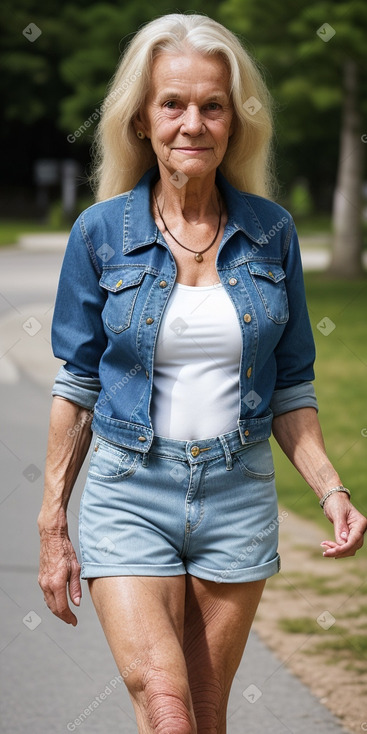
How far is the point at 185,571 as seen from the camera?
2.83 metres

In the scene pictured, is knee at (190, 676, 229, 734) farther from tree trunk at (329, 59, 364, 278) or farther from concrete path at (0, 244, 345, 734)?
tree trunk at (329, 59, 364, 278)

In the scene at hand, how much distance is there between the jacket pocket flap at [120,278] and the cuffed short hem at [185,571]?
641 millimetres

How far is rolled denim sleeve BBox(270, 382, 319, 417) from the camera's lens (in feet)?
9.98

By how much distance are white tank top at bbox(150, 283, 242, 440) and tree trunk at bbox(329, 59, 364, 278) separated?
19455 mm

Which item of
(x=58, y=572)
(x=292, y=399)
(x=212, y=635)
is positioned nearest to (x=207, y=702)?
(x=212, y=635)

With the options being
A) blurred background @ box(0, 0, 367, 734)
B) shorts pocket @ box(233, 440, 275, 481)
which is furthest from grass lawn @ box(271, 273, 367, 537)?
shorts pocket @ box(233, 440, 275, 481)

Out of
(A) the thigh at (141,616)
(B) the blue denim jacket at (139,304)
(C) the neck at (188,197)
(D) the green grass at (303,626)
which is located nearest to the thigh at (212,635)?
(A) the thigh at (141,616)

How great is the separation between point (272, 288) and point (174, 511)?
591 millimetres

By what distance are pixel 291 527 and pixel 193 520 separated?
4.20 m

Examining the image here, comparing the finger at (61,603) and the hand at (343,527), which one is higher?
the finger at (61,603)

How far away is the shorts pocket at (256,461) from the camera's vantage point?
2.84 metres

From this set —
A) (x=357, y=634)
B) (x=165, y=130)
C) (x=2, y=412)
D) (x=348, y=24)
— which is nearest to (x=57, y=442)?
(x=165, y=130)

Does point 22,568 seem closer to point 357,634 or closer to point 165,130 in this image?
point 357,634

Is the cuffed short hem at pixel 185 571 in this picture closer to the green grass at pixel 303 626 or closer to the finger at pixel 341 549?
the finger at pixel 341 549
